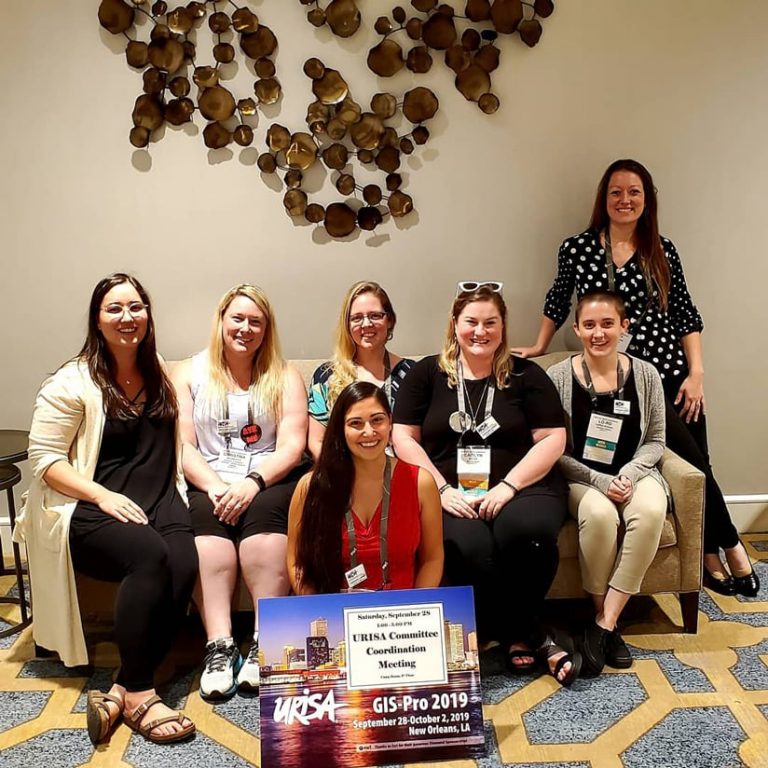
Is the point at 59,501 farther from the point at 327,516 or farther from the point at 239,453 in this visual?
the point at 327,516

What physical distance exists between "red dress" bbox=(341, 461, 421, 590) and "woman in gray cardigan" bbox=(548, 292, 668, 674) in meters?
0.62

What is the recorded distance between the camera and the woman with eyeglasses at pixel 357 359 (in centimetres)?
302

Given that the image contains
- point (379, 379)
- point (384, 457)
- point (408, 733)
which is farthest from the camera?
point (379, 379)

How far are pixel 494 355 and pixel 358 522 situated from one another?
0.78m

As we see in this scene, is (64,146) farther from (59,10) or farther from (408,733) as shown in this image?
(408,733)

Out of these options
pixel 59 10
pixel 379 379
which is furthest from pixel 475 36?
pixel 59 10

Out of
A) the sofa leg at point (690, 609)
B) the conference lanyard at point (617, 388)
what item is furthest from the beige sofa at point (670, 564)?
→ the conference lanyard at point (617, 388)

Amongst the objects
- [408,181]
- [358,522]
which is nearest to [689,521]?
[358,522]

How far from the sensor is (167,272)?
138 inches

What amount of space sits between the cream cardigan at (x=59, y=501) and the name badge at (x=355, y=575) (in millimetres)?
823

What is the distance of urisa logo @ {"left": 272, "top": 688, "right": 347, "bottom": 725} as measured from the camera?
218cm

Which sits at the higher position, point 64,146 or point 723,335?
point 64,146

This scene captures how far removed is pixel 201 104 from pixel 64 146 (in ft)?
1.86

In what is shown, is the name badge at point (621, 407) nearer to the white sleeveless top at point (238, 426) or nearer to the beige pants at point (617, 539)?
the beige pants at point (617, 539)
